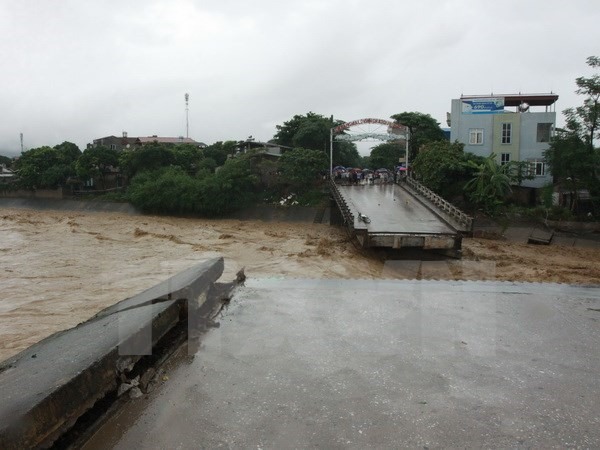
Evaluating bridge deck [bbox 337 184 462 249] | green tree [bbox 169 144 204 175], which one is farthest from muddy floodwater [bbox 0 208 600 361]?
green tree [bbox 169 144 204 175]

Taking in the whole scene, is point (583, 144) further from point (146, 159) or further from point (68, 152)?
point (68, 152)

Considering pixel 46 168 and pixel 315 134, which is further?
pixel 46 168

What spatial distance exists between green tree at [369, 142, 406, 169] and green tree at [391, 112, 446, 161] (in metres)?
11.8

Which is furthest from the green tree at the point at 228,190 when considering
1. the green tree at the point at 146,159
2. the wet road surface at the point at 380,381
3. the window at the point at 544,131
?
the wet road surface at the point at 380,381

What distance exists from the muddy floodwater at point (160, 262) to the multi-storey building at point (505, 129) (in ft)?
35.7

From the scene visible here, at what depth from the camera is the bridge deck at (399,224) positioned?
51.3ft

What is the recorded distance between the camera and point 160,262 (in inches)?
619

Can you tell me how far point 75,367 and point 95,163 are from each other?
39775 millimetres

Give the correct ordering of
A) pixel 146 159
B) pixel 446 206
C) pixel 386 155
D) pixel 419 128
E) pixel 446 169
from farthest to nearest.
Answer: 1. pixel 386 155
2. pixel 146 159
3. pixel 419 128
4. pixel 446 169
5. pixel 446 206

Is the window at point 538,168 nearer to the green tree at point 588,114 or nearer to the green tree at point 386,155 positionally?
the green tree at point 588,114

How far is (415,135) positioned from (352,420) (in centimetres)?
3412

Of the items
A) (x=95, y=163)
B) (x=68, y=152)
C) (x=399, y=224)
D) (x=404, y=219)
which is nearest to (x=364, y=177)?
(x=404, y=219)

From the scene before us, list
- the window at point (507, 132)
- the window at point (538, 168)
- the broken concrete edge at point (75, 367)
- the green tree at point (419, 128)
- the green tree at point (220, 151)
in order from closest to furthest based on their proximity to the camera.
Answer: the broken concrete edge at point (75, 367) < the window at point (538, 168) < the window at point (507, 132) < the green tree at point (419, 128) < the green tree at point (220, 151)

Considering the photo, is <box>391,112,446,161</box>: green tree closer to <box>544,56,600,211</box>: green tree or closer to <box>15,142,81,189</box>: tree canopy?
<box>544,56,600,211</box>: green tree
